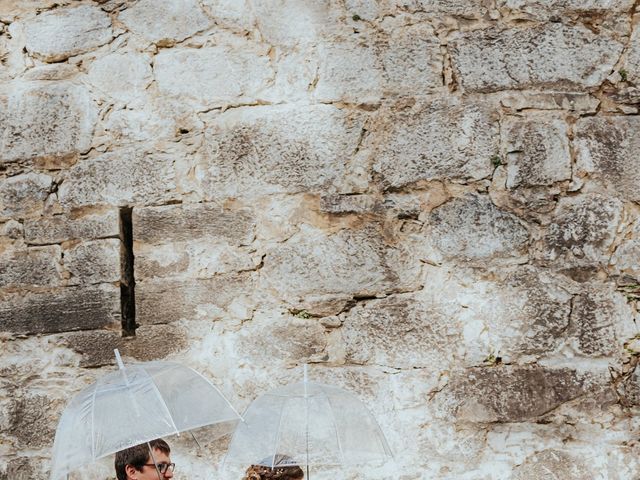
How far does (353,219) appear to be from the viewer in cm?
349

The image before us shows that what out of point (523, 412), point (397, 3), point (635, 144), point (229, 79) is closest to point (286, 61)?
point (229, 79)

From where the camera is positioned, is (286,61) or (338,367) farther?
(286,61)

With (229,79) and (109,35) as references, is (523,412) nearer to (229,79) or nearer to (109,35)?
(229,79)

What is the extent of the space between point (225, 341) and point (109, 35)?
1405 millimetres

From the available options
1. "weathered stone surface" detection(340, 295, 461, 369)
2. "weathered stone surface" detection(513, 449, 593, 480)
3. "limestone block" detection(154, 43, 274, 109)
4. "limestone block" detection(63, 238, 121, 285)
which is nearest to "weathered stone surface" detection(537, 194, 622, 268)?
"weathered stone surface" detection(340, 295, 461, 369)

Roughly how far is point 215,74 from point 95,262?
0.92 meters

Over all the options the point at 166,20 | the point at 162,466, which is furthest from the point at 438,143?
the point at 162,466

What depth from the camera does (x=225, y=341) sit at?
348 cm

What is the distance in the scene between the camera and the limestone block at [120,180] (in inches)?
142

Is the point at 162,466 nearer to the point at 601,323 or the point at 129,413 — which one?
the point at 129,413

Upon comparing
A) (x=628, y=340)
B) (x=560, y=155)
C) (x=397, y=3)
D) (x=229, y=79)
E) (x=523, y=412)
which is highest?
(x=397, y=3)

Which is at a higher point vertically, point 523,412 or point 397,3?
point 397,3

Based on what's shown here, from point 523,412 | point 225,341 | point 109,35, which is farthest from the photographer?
point 109,35

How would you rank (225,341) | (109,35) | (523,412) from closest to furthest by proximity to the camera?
(523,412) → (225,341) → (109,35)
